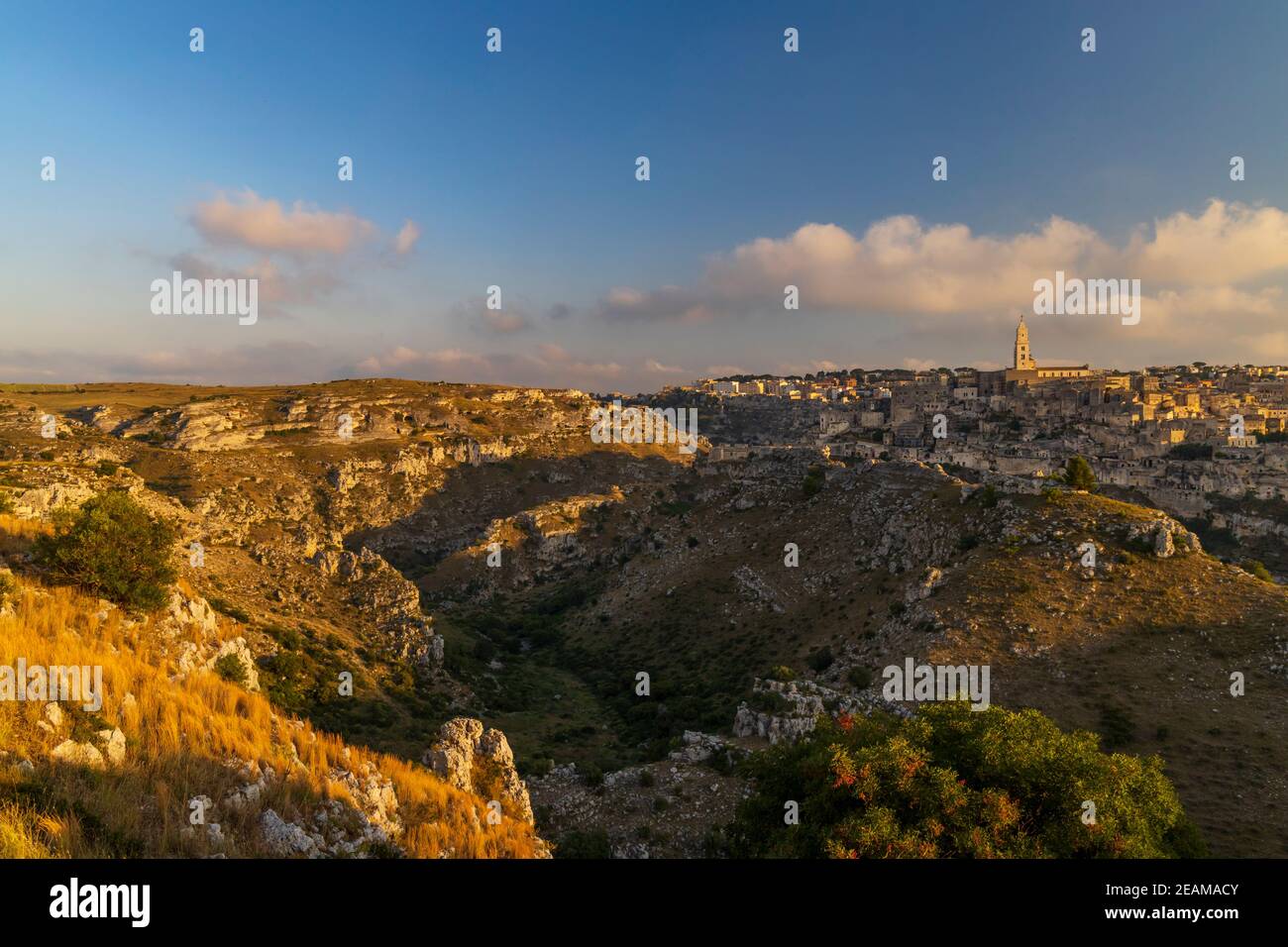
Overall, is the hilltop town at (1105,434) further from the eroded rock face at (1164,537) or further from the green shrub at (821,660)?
the green shrub at (821,660)

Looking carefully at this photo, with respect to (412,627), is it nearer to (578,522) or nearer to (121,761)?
(121,761)

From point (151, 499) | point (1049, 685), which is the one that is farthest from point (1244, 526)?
point (151, 499)

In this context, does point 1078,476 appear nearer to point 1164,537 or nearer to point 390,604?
point 1164,537

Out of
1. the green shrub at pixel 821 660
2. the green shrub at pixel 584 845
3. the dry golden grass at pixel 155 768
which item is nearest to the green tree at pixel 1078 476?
the green shrub at pixel 821 660

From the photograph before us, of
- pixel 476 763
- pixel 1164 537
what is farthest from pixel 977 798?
pixel 1164 537

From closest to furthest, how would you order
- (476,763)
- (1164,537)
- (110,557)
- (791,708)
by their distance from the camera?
(110,557)
(476,763)
(791,708)
(1164,537)

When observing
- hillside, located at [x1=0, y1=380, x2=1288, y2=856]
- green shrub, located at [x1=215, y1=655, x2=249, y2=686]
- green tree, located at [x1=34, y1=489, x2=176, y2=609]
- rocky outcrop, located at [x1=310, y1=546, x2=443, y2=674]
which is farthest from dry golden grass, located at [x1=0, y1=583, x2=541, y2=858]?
rocky outcrop, located at [x1=310, y1=546, x2=443, y2=674]
